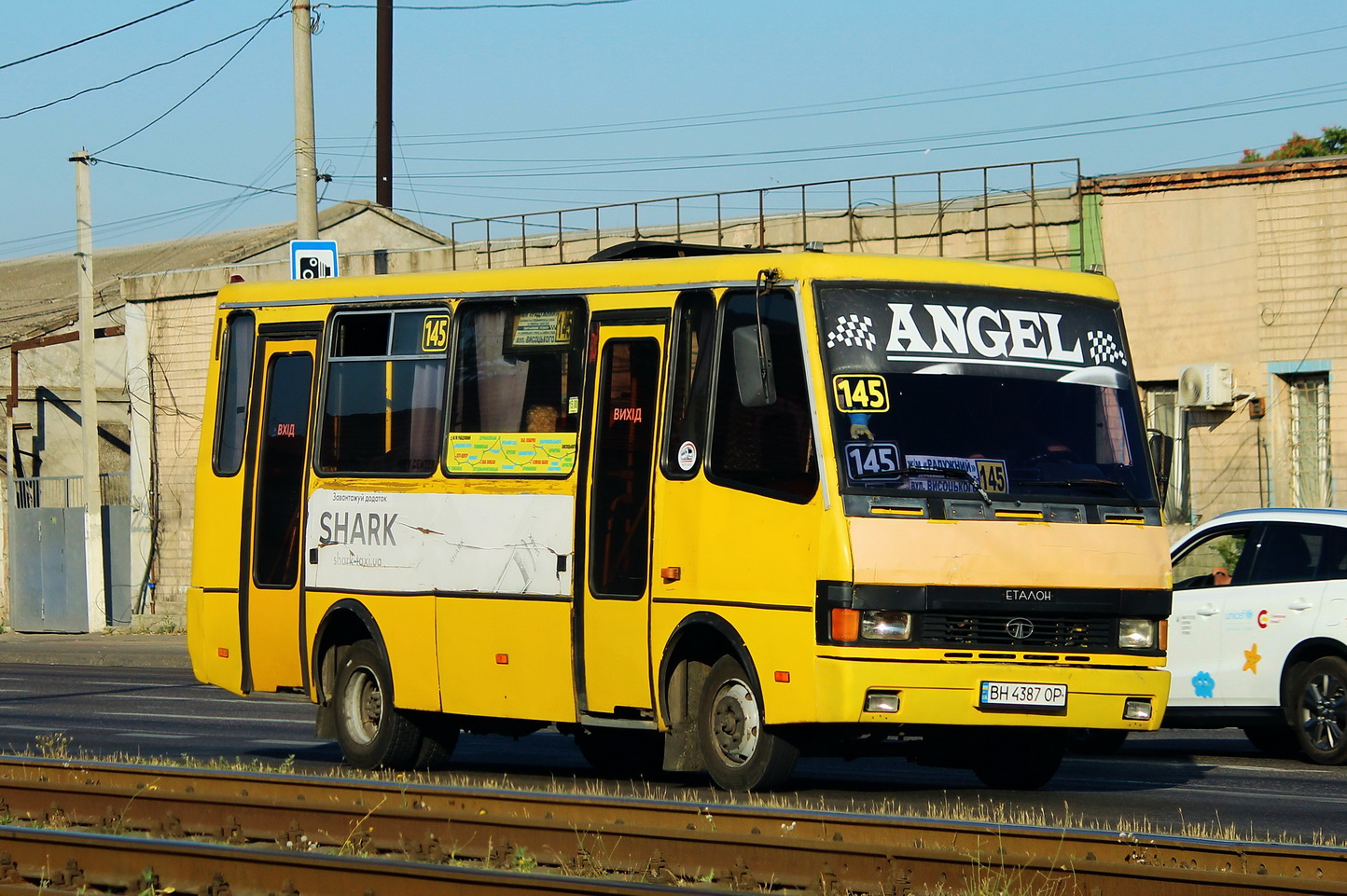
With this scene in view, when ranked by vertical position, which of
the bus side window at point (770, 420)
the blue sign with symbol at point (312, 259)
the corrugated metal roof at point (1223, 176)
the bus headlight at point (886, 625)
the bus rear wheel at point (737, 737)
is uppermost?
the corrugated metal roof at point (1223, 176)

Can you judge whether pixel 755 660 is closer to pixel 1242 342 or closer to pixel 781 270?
pixel 781 270

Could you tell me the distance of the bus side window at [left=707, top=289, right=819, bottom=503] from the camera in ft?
33.4

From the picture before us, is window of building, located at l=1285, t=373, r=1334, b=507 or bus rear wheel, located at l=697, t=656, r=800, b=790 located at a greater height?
window of building, located at l=1285, t=373, r=1334, b=507

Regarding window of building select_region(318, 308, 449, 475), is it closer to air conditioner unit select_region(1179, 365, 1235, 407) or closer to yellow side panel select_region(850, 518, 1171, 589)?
yellow side panel select_region(850, 518, 1171, 589)

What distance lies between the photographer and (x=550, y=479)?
11648 millimetres

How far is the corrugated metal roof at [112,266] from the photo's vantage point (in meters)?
43.4

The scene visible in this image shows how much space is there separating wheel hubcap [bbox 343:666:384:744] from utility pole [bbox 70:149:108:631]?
Answer: 23233mm

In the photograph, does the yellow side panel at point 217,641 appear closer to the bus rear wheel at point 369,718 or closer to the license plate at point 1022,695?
the bus rear wheel at point 369,718

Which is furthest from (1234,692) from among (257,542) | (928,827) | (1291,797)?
(257,542)

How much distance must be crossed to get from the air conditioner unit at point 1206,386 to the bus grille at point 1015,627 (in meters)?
15.1

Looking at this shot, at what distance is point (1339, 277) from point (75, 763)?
59.7 feet

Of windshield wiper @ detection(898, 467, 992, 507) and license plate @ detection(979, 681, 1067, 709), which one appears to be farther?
windshield wiper @ detection(898, 467, 992, 507)

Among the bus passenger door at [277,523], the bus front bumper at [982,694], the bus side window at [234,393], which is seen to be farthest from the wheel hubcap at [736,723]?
the bus side window at [234,393]

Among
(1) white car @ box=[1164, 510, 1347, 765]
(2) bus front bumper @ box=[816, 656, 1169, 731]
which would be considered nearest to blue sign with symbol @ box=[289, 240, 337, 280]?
(1) white car @ box=[1164, 510, 1347, 765]
